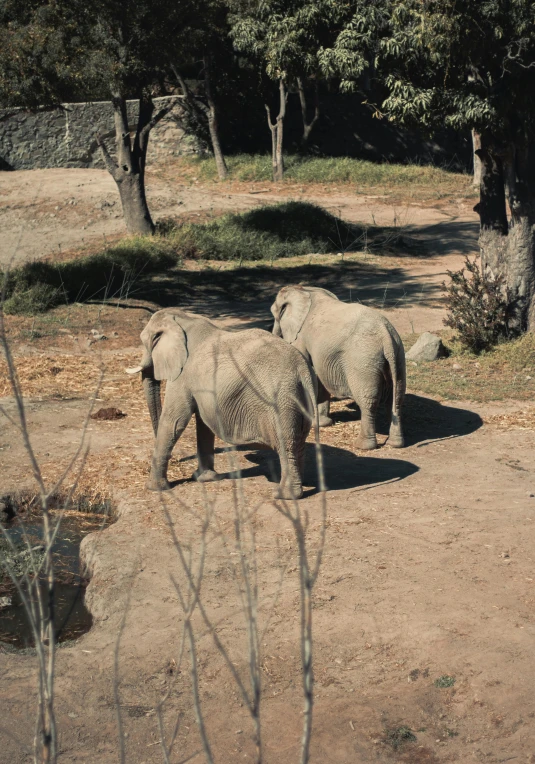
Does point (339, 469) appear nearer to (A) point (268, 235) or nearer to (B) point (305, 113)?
(A) point (268, 235)

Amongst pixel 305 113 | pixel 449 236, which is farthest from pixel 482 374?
pixel 305 113

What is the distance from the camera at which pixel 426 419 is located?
35.5ft

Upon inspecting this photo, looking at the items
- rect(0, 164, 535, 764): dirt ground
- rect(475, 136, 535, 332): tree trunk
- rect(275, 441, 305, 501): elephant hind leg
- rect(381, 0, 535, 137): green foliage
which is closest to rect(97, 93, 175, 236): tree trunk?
rect(381, 0, 535, 137): green foliage

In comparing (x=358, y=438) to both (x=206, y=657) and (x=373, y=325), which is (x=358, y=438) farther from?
(x=206, y=657)

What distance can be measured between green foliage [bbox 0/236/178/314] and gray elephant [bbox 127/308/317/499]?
22.3ft

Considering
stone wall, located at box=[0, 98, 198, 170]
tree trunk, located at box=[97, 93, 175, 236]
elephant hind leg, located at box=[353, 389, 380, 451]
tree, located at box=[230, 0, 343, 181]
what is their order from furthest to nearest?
stone wall, located at box=[0, 98, 198, 170]
tree trunk, located at box=[97, 93, 175, 236]
tree, located at box=[230, 0, 343, 181]
elephant hind leg, located at box=[353, 389, 380, 451]

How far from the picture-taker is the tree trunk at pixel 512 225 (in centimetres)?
1281

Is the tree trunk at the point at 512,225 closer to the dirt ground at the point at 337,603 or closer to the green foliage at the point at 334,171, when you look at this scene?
the dirt ground at the point at 337,603

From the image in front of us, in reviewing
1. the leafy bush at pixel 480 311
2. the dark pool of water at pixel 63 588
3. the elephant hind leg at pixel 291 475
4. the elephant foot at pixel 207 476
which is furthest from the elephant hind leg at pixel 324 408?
the leafy bush at pixel 480 311

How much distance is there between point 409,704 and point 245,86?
92.7 feet

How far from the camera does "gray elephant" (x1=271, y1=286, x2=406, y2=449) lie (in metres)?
9.49

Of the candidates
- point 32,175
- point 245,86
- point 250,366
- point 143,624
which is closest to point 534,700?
point 143,624

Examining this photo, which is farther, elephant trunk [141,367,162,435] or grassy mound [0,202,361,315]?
grassy mound [0,202,361,315]

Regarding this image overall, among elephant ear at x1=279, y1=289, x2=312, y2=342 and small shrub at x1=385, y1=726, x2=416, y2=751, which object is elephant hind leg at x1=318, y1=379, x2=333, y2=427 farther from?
small shrub at x1=385, y1=726, x2=416, y2=751
